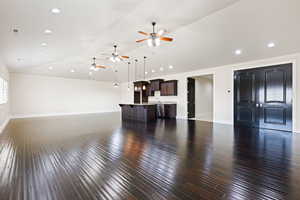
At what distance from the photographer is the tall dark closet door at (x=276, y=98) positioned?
5574 mm

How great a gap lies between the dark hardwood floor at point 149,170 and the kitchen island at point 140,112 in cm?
371

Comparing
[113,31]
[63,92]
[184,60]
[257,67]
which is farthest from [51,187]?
[63,92]

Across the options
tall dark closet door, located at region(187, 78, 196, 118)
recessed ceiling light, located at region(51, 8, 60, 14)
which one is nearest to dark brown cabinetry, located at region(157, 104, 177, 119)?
tall dark closet door, located at region(187, 78, 196, 118)

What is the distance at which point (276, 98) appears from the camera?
5828mm

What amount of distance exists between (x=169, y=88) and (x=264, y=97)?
16.4 ft

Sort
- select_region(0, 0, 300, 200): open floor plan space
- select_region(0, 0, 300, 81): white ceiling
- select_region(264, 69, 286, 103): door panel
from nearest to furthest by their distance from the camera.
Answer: select_region(0, 0, 300, 200): open floor plan space < select_region(0, 0, 300, 81): white ceiling < select_region(264, 69, 286, 103): door panel

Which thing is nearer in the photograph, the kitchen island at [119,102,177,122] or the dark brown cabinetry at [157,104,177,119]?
the kitchen island at [119,102,177,122]

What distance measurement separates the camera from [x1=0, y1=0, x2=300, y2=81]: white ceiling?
9.96ft

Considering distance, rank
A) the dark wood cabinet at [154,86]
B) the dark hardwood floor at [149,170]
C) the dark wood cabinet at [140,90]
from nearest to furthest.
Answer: the dark hardwood floor at [149,170], the dark wood cabinet at [154,86], the dark wood cabinet at [140,90]

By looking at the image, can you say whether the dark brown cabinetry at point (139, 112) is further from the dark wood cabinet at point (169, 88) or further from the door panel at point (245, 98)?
the door panel at point (245, 98)

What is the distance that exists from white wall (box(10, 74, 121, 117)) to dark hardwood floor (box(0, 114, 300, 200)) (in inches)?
293

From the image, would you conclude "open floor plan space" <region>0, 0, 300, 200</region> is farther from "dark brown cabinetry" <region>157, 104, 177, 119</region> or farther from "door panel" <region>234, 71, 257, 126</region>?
"dark brown cabinetry" <region>157, 104, 177, 119</region>

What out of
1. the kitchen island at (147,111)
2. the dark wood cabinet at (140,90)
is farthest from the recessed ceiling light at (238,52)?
the dark wood cabinet at (140,90)

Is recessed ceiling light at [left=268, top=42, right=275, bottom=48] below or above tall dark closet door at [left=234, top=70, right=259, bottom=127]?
above
